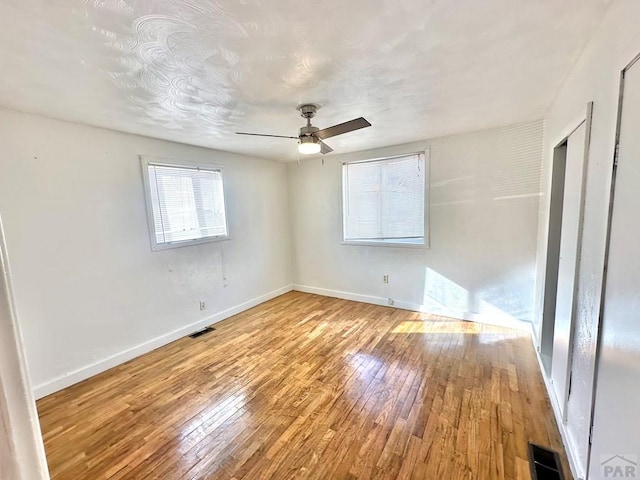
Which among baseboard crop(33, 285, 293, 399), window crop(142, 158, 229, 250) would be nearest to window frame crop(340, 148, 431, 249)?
window crop(142, 158, 229, 250)

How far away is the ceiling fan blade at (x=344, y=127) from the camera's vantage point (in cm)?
202

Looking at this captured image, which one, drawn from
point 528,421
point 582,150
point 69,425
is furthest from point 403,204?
point 69,425

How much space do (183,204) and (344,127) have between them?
7.46 ft

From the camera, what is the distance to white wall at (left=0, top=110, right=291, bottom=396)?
2.28 metres

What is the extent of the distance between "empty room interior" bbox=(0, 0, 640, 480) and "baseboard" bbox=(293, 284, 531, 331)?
35mm

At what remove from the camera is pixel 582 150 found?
1.65 meters

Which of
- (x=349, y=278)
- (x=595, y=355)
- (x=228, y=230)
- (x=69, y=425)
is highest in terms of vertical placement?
(x=228, y=230)

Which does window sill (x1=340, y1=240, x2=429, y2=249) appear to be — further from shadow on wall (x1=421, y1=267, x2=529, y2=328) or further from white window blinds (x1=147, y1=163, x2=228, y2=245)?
white window blinds (x1=147, y1=163, x2=228, y2=245)

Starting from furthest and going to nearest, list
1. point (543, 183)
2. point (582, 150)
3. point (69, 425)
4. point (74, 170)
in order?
point (543, 183), point (74, 170), point (69, 425), point (582, 150)

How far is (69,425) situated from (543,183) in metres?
4.58

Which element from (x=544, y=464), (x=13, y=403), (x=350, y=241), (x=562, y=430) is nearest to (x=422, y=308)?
(x=350, y=241)

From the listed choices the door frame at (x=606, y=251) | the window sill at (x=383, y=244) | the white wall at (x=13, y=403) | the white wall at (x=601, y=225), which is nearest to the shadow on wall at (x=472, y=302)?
the window sill at (x=383, y=244)

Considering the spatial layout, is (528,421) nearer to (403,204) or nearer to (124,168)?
(403,204)

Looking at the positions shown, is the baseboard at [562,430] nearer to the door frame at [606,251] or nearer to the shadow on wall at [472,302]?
the door frame at [606,251]
